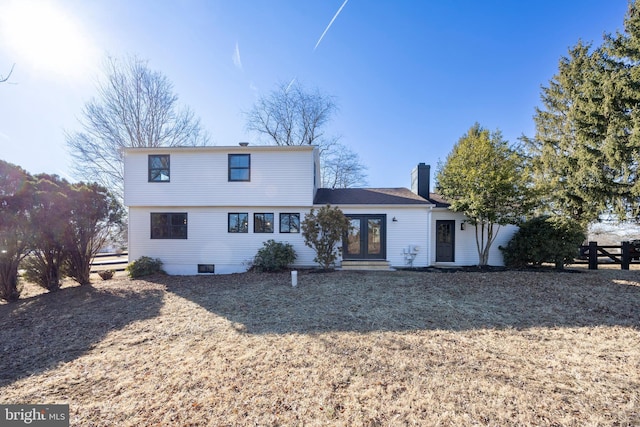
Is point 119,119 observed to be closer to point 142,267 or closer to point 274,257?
point 142,267

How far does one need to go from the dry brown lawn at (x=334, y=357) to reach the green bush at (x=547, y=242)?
114 inches

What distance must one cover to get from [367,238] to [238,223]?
5.57 metres

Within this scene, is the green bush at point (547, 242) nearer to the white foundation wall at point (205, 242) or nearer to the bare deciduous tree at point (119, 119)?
the white foundation wall at point (205, 242)

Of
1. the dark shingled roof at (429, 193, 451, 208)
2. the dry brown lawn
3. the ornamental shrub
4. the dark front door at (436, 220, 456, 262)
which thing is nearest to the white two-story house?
the dark front door at (436, 220, 456, 262)

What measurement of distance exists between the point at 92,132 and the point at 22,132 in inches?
448

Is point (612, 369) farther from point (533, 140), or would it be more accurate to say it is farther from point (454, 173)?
point (533, 140)

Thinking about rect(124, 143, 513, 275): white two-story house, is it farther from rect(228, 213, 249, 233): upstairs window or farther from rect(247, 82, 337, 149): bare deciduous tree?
rect(247, 82, 337, 149): bare deciduous tree

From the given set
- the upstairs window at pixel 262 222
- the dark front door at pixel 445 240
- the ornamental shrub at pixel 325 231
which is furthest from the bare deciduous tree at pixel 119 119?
the dark front door at pixel 445 240

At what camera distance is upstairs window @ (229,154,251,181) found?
10.6m

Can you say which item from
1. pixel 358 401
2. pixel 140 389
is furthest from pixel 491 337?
pixel 140 389

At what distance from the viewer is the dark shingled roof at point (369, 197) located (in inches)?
425

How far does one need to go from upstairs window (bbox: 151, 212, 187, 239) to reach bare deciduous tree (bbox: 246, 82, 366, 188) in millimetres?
13406

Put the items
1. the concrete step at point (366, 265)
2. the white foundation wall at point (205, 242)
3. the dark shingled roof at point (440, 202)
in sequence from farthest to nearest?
the dark shingled roof at point (440, 202), the white foundation wall at point (205, 242), the concrete step at point (366, 265)

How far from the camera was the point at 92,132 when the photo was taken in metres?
16.5
